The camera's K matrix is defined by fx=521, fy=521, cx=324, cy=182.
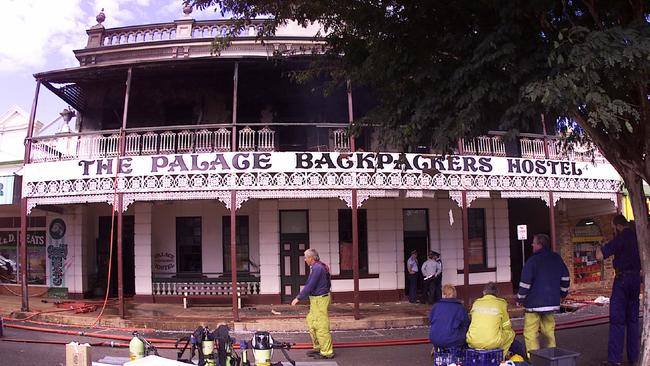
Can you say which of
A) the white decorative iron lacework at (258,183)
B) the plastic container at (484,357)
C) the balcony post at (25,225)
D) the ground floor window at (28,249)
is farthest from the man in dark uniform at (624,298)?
the ground floor window at (28,249)

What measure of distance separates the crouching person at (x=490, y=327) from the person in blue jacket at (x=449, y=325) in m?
0.13

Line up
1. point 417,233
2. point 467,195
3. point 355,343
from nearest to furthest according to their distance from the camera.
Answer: point 355,343 < point 467,195 < point 417,233

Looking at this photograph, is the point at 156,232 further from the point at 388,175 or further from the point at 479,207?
the point at 479,207

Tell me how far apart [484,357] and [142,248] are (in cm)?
1229

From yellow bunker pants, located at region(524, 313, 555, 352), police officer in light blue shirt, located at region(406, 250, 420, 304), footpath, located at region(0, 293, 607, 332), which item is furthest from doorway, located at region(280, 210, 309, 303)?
yellow bunker pants, located at region(524, 313, 555, 352)

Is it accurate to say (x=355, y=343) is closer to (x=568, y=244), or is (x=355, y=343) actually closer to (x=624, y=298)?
(x=624, y=298)

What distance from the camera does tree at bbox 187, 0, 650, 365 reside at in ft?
14.7

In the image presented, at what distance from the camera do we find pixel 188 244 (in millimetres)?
15633

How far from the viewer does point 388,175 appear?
12703 mm

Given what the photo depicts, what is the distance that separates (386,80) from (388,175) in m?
6.04

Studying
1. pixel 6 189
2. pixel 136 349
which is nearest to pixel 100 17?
pixel 6 189

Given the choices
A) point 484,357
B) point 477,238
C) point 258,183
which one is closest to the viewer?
point 484,357

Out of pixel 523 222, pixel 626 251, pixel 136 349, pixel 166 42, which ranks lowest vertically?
pixel 136 349

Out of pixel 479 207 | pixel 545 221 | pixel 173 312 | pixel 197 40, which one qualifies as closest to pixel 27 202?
pixel 173 312
